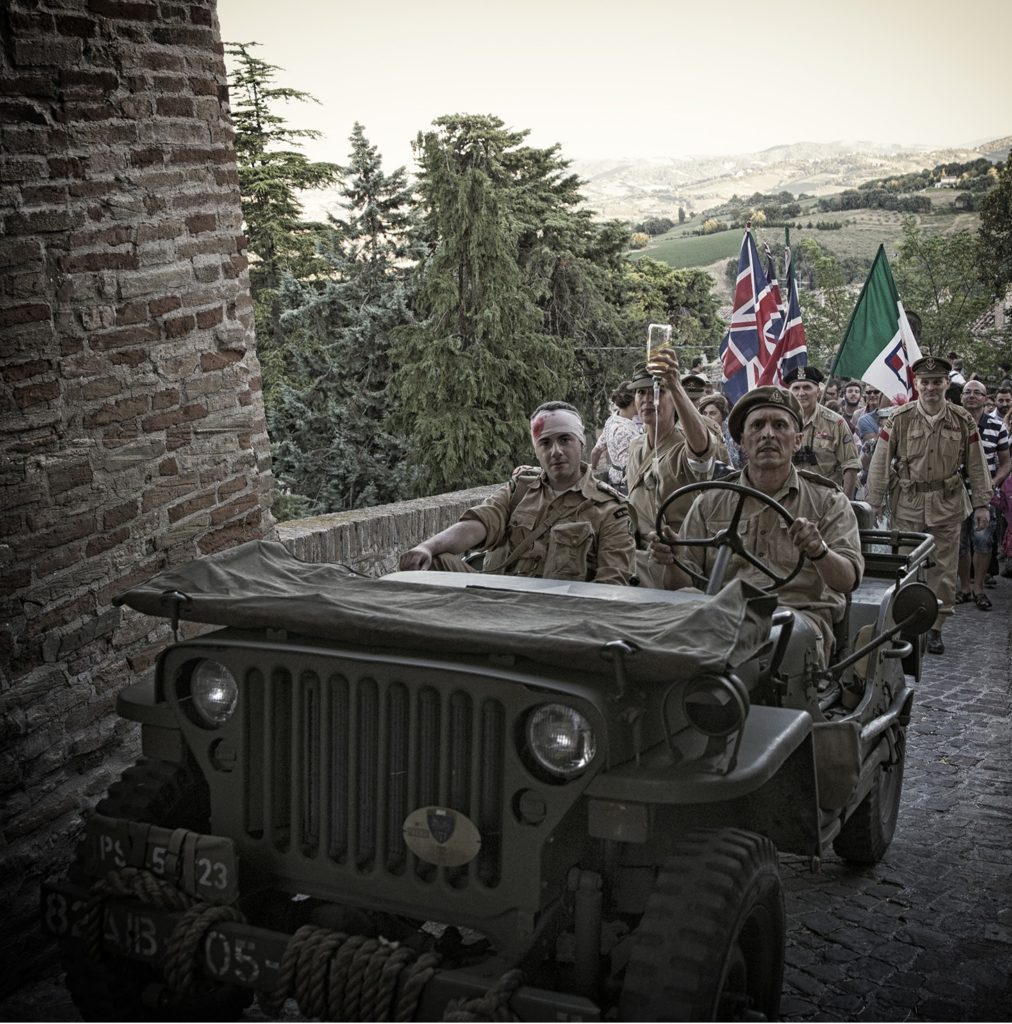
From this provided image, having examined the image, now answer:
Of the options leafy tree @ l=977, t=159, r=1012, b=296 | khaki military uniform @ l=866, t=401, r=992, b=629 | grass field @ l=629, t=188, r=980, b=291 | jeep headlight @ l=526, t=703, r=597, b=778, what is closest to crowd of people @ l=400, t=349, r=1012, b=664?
khaki military uniform @ l=866, t=401, r=992, b=629

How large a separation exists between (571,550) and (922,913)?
2.07 meters

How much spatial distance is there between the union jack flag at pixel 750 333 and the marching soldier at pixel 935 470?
178 cm

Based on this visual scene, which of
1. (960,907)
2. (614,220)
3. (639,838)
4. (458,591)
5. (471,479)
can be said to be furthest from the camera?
(614,220)

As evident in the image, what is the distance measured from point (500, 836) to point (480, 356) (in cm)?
2237

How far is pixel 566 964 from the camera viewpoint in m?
3.12

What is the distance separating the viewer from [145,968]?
3.60 m

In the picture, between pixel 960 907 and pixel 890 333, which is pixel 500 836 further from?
pixel 890 333

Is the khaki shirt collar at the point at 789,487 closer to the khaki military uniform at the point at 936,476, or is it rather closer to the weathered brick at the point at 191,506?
the weathered brick at the point at 191,506

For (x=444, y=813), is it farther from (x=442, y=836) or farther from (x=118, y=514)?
(x=118, y=514)

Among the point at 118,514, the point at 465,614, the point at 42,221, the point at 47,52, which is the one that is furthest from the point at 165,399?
the point at 465,614

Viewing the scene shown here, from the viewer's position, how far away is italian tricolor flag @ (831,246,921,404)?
12305 millimetres

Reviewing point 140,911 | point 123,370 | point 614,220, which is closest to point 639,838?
point 140,911

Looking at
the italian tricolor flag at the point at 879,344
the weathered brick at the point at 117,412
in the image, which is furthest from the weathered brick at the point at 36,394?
the italian tricolor flag at the point at 879,344

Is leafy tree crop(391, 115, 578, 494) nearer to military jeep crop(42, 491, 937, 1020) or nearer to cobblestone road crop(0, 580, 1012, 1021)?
cobblestone road crop(0, 580, 1012, 1021)
